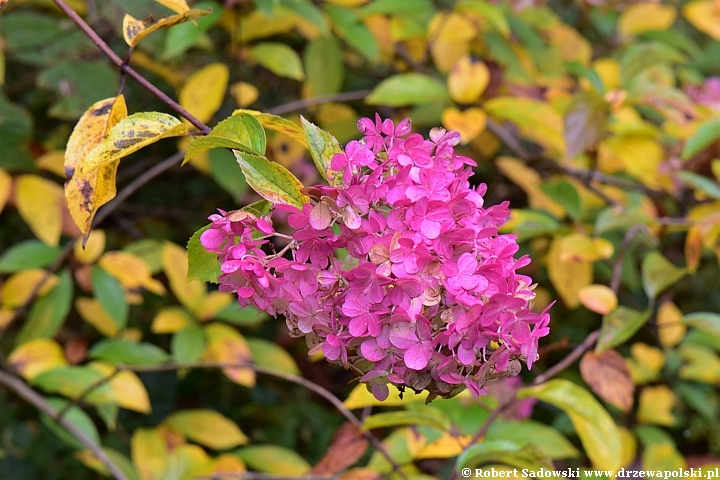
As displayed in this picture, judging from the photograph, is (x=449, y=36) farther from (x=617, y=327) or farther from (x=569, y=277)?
(x=617, y=327)

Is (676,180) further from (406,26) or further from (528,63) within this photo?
(406,26)

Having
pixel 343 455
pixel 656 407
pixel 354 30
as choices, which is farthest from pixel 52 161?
pixel 656 407

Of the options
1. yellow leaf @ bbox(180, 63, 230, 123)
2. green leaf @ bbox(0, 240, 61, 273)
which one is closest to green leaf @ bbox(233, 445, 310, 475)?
green leaf @ bbox(0, 240, 61, 273)

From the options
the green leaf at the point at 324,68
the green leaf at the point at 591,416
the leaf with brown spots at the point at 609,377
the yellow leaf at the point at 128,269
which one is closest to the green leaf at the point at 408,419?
the green leaf at the point at 591,416

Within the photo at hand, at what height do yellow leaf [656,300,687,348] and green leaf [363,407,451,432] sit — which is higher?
green leaf [363,407,451,432]

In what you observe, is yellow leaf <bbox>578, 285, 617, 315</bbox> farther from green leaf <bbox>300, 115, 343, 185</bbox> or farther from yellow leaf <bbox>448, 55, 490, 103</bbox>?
green leaf <bbox>300, 115, 343, 185</bbox>
